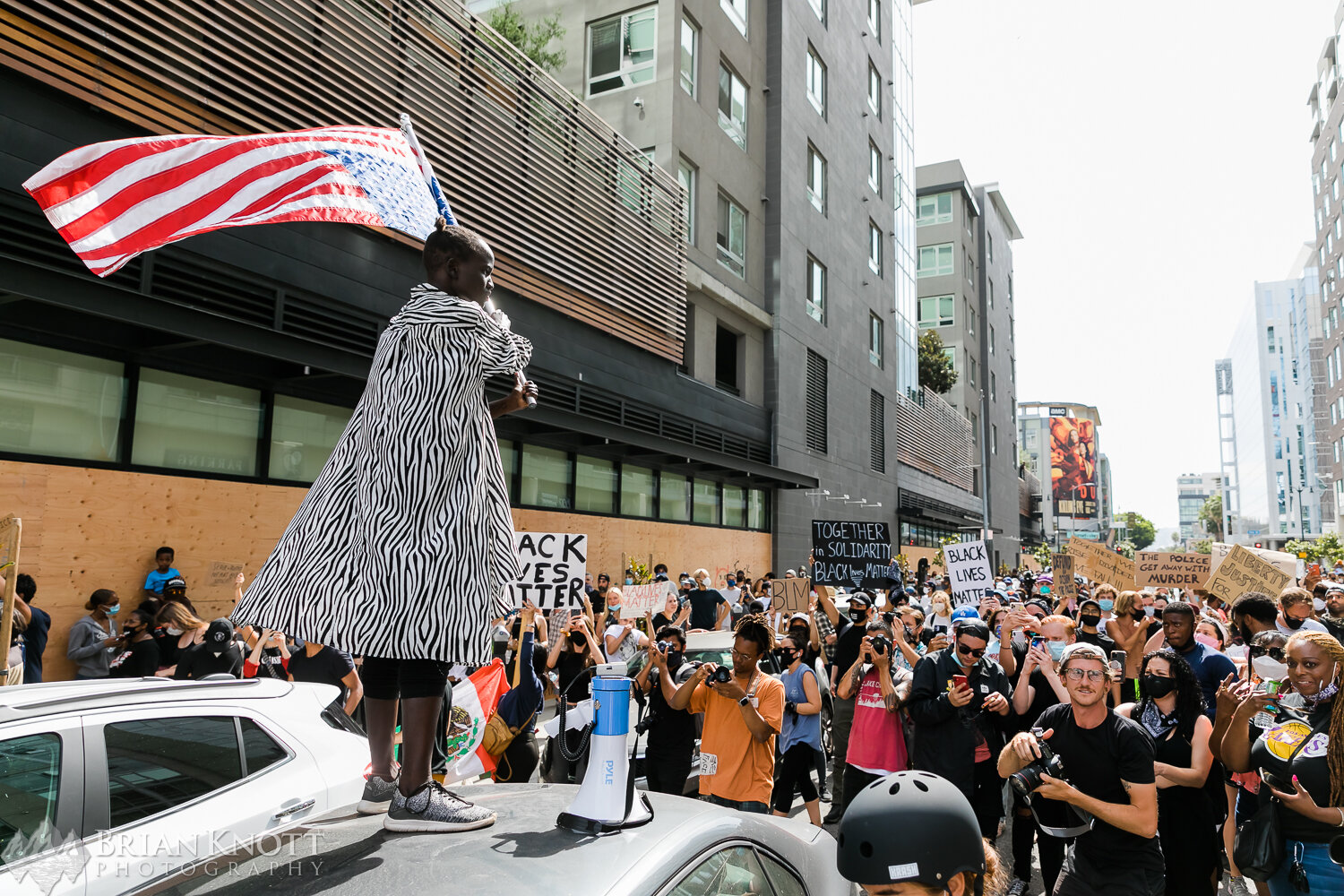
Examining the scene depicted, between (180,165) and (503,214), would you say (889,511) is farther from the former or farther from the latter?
(180,165)

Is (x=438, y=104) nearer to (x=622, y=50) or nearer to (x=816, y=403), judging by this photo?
(x=622, y=50)

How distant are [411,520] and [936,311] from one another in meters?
60.2

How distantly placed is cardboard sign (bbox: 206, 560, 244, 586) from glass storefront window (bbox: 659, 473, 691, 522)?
11.4 m

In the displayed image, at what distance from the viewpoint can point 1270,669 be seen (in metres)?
4.59

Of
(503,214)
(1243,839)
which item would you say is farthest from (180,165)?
(503,214)

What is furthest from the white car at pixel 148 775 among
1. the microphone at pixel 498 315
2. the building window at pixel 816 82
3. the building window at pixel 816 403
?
the building window at pixel 816 82

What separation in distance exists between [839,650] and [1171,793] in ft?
10.9

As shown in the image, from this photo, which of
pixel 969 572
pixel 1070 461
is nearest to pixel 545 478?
pixel 969 572

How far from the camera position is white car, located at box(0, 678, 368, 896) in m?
2.91

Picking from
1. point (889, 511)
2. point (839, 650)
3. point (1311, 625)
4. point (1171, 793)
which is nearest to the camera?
point (1171, 793)

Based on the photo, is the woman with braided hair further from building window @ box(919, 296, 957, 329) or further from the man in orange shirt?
building window @ box(919, 296, 957, 329)

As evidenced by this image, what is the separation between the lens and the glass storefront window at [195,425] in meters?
10.7

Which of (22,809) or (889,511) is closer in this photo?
(22,809)

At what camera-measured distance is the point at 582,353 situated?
18.5 meters
